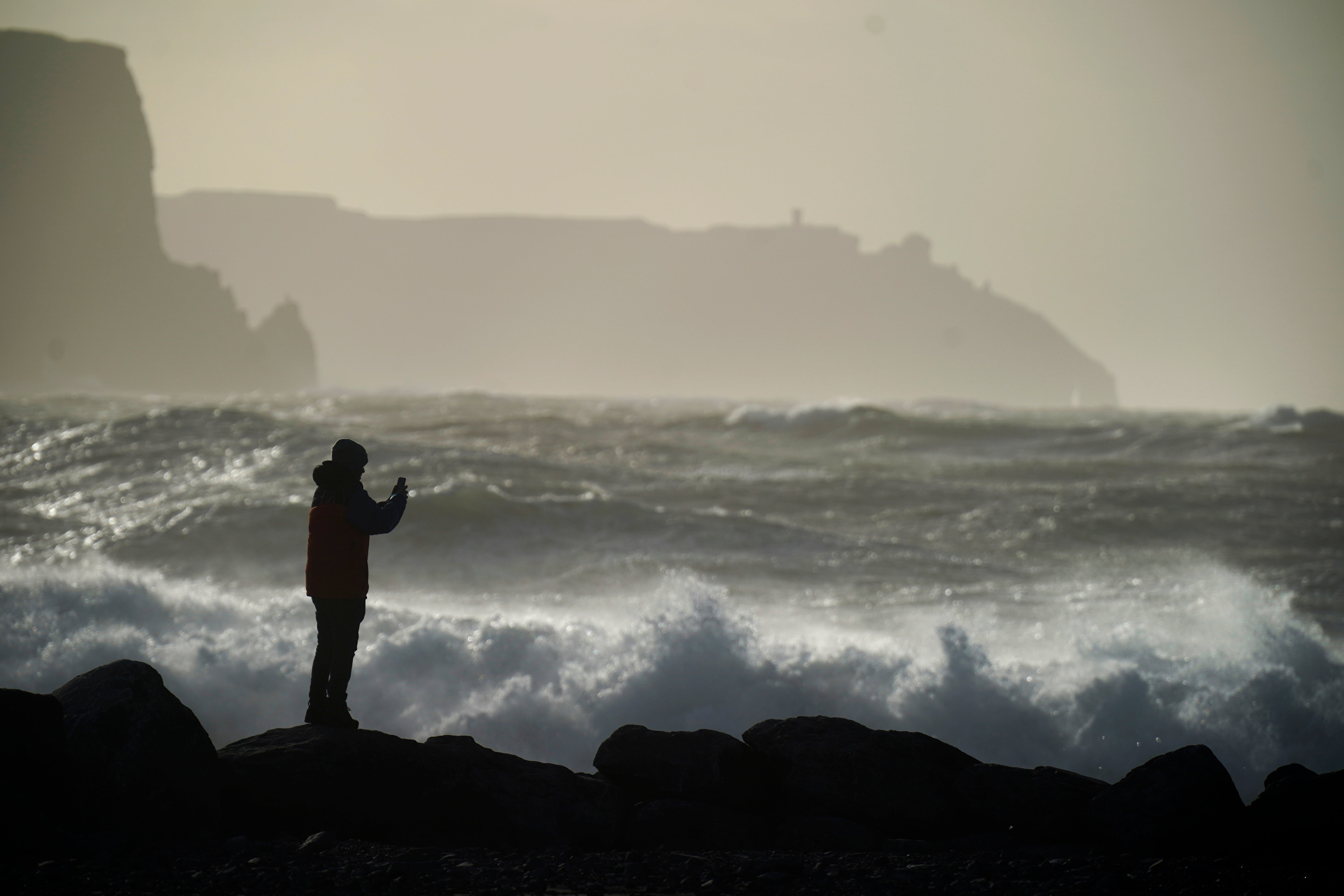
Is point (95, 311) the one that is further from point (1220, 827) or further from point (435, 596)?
point (1220, 827)

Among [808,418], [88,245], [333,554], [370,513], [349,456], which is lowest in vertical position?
[333,554]

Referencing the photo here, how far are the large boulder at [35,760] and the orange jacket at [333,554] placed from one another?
1.33 m

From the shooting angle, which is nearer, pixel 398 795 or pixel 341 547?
pixel 398 795

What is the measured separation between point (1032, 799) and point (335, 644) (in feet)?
13.1

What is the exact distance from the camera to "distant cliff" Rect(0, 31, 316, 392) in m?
96.8

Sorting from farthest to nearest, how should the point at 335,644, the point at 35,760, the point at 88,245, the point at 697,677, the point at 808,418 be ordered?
the point at 88,245, the point at 808,418, the point at 697,677, the point at 335,644, the point at 35,760

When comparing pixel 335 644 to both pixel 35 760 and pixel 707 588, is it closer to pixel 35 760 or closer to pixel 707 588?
pixel 35 760

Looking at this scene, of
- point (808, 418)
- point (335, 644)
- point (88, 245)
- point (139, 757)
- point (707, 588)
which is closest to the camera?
point (139, 757)

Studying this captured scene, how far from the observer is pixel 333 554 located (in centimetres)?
524

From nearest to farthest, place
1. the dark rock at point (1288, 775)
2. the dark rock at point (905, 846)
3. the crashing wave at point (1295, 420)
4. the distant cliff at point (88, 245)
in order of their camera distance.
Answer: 1. the dark rock at point (905, 846)
2. the dark rock at point (1288, 775)
3. the crashing wave at point (1295, 420)
4. the distant cliff at point (88, 245)

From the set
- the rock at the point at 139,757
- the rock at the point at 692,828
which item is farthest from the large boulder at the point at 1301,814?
the rock at the point at 139,757

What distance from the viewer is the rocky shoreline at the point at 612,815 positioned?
4406mm

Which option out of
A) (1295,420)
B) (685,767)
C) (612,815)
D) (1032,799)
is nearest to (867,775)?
(1032,799)

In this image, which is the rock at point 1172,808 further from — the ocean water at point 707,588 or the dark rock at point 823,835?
the ocean water at point 707,588
